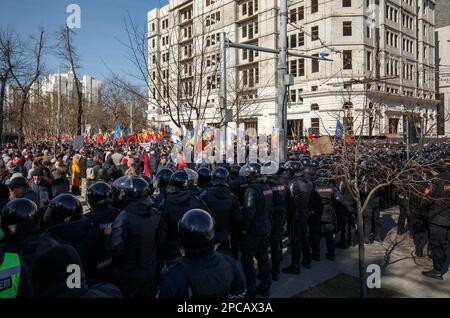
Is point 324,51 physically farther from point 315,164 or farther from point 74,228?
point 74,228

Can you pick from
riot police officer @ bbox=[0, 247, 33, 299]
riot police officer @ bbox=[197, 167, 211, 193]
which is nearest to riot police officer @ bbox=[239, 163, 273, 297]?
riot police officer @ bbox=[197, 167, 211, 193]

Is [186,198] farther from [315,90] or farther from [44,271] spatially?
[315,90]

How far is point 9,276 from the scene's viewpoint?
7.47ft

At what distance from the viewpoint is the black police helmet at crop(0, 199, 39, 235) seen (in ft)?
9.34

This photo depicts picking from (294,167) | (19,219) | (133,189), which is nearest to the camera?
(19,219)

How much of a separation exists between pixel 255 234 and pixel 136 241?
2.33 meters

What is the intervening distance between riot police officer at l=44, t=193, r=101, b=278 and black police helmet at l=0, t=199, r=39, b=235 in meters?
0.43

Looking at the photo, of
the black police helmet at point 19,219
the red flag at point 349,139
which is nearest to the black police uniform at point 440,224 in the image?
the red flag at point 349,139

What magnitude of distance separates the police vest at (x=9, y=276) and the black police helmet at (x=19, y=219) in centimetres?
57

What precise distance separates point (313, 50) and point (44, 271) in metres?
43.9

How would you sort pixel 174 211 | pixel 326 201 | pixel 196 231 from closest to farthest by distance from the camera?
pixel 196 231, pixel 174 211, pixel 326 201

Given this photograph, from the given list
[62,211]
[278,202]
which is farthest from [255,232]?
[62,211]
